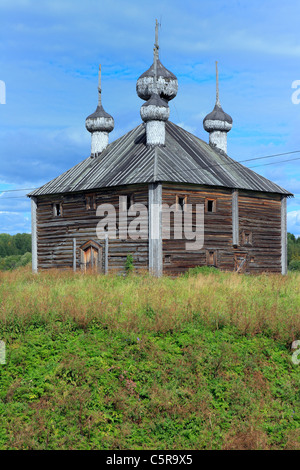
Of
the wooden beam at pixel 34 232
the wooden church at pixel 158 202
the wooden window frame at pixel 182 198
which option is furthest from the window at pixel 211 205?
the wooden beam at pixel 34 232

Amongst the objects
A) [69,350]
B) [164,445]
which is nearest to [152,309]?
[69,350]

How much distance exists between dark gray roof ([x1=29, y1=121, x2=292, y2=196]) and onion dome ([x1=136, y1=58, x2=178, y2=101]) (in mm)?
1567

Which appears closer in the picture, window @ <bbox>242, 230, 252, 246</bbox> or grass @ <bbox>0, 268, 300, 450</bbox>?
grass @ <bbox>0, 268, 300, 450</bbox>

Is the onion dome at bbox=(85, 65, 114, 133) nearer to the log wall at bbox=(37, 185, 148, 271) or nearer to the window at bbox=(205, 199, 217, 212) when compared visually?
the log wall at bbox=(37, 185, 148, 271)

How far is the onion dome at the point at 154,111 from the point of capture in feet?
84.4

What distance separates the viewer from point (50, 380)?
28.5 feet

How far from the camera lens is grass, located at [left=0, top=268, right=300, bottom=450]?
779 centimetres

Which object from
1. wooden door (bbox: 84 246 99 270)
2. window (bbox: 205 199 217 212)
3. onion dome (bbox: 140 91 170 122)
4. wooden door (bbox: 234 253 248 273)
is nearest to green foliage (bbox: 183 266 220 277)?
wooden door (bbox: 234 253 248 273)

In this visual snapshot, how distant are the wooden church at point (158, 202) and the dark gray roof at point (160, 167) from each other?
0.07 meters

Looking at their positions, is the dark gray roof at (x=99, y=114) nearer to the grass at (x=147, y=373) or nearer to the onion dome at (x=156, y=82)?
the onion dome at (x=156, y=82)

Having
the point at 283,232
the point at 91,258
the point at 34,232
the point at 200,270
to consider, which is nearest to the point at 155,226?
the point at 200,270

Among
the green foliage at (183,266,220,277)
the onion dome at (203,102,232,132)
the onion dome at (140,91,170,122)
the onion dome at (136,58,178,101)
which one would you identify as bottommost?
the green foliage at (183,266,220,277)
